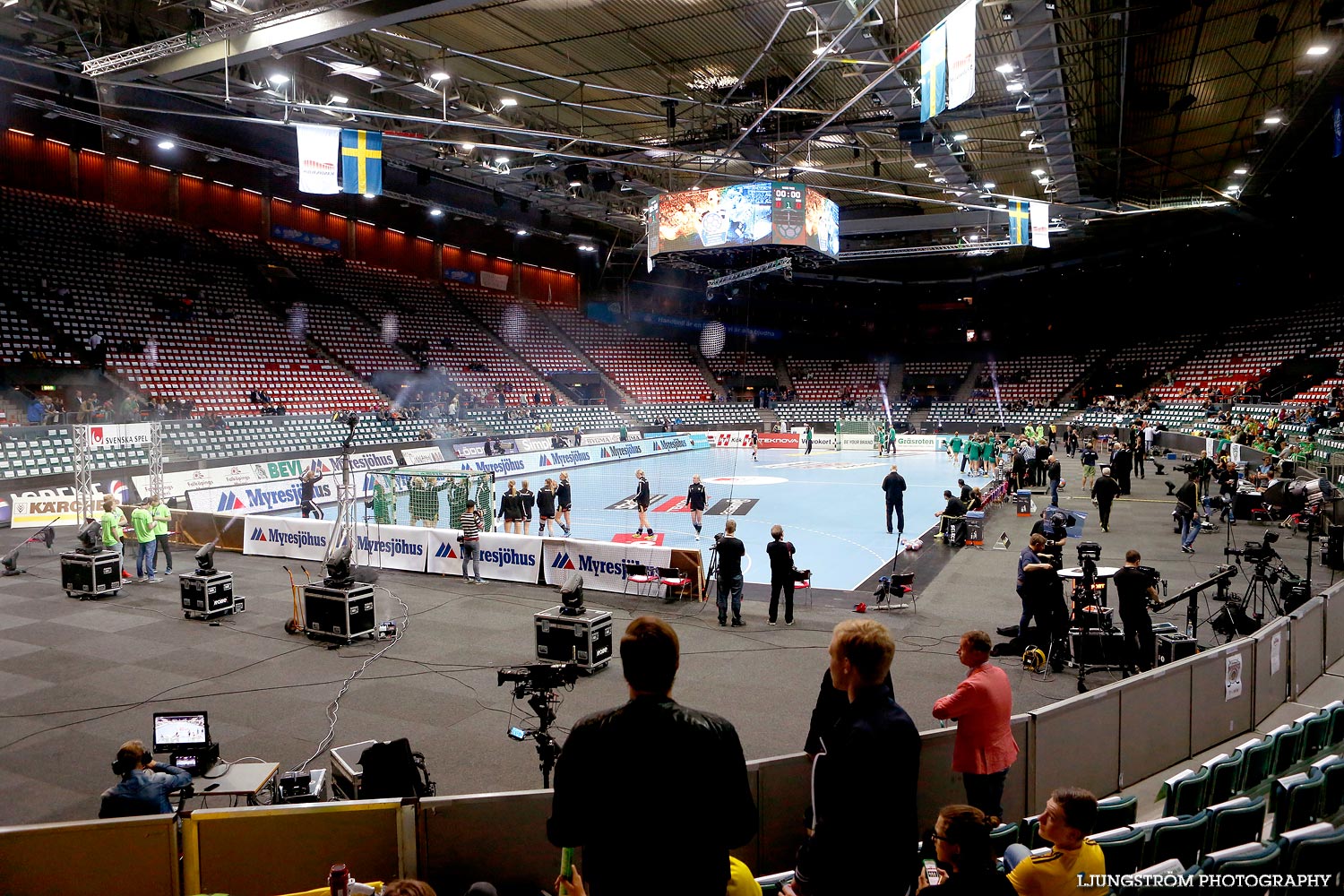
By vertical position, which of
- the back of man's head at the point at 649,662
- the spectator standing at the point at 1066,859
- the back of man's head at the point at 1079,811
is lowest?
the spectator standing at the point at 1066,859

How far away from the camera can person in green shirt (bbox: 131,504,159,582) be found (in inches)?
561

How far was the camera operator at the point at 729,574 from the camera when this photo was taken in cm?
1139

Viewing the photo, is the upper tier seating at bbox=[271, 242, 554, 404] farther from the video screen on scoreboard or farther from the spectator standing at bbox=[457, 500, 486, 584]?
the spectator standing at bbox=[457, 500, 486, 584]

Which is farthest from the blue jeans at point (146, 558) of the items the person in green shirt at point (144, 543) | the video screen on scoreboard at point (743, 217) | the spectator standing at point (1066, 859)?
the spectator standing at point (1066, 859)

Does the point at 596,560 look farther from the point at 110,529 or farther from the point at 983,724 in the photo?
the point at 983,724

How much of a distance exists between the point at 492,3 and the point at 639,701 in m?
18.7

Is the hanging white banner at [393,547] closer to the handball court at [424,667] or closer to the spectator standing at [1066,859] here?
the handball court at [424,667]

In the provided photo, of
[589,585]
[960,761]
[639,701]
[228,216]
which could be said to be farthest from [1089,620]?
[228,216]

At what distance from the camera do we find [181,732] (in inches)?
225

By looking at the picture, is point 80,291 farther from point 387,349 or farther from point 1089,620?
point 1089,620

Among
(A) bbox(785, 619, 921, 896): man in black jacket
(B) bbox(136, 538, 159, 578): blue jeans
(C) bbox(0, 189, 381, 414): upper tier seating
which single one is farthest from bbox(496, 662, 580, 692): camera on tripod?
(C) bbox(0, 189, 381, 414): upper tier seating

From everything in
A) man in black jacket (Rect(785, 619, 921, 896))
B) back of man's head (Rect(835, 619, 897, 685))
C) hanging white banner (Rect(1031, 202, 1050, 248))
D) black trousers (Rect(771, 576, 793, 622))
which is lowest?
black trousers (Rect(771, 576, 793, 622))

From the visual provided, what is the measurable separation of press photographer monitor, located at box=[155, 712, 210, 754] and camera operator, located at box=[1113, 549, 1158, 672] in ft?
27.6

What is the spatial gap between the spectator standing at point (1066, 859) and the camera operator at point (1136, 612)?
230 inches
